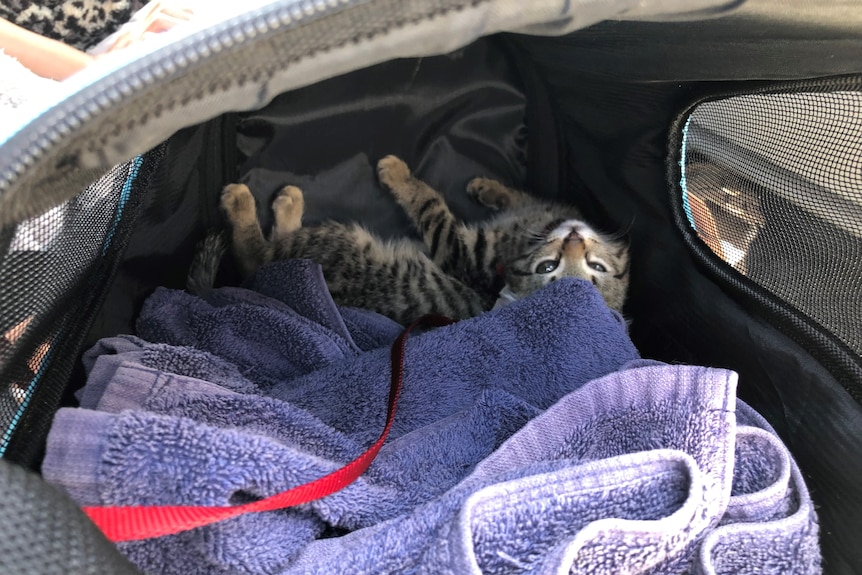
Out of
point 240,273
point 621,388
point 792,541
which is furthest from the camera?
point 240,273

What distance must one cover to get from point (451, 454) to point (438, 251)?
0.71 metres

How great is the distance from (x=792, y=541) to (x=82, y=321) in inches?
30.5

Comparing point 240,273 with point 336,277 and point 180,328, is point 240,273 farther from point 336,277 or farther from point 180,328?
point 180,328

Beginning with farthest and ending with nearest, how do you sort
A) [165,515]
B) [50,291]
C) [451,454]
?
[451,454], [50,291], [165,515]

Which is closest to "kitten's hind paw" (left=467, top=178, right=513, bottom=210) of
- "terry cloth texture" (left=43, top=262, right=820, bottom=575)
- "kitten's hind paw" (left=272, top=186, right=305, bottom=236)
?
"kitten's hind paw" (left=272, top=186, right=305, bottom=236)

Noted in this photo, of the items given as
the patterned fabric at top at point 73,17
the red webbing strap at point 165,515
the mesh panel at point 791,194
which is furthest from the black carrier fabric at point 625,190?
the patterned fabric at top at point 73,17

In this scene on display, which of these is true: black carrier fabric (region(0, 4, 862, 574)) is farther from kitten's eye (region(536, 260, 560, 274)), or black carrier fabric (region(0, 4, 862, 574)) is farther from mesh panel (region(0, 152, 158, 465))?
kitten's eye (region(536, 260, 560, 274))

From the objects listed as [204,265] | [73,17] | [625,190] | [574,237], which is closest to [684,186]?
[625,190]

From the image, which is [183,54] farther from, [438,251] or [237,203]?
[438,251]

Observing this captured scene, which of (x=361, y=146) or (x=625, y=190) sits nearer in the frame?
(x=625, y=190)

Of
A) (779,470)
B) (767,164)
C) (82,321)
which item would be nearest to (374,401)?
(82,321)

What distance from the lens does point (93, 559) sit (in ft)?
1.09

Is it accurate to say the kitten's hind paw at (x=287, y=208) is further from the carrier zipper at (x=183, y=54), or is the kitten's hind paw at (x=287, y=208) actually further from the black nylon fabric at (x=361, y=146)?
the carrier zipper at (x=183, y=54)

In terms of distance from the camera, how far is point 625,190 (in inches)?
44.6
